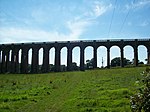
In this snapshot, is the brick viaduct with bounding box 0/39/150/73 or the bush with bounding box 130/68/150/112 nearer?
the bush with bounding box 130/68/150/112

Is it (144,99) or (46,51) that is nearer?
(144,99)

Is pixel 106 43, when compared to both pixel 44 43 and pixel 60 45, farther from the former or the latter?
pixel 44 43

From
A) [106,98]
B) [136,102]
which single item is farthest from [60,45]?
[136,102]

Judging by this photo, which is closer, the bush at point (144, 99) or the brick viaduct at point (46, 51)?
the bush at point (144, 99)

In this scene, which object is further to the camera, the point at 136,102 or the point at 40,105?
the point at 40,105

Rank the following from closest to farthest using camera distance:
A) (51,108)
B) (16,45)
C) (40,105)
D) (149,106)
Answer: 1. (149,106)
2. (51,108)
3. (40,105)
4. (16,45)

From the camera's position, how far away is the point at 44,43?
2589 inches

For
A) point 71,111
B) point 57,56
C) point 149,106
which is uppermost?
point 57,56

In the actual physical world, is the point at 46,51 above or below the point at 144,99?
above

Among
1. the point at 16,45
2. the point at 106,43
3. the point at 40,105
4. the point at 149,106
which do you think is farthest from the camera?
the point at 16,45

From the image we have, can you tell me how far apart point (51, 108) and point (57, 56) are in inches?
2049

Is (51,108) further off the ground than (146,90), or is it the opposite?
(146,90)

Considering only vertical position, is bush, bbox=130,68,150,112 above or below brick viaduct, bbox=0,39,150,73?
below

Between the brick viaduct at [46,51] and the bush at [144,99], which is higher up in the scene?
the brick viaduct at [46,51]
